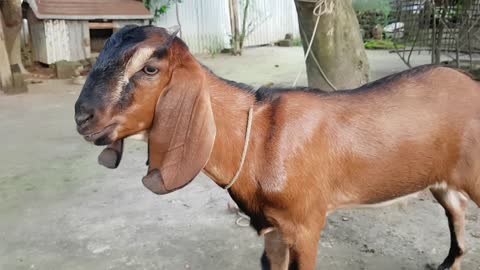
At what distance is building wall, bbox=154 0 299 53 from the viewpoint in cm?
1317

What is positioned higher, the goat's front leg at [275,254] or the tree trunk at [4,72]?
the tree trunk at [4,72]

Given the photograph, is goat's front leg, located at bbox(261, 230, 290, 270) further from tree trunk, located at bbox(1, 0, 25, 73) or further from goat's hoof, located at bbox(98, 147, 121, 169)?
tree trunk, located at bbox(1, 0, 25, 73)

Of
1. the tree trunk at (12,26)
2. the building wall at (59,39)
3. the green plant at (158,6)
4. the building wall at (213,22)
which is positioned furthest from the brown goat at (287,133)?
the building wall at (213,22)

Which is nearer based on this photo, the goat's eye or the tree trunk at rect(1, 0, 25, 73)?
the goat's eye

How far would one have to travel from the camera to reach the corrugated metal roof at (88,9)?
10.0 meters

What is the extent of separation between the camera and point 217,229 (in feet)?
11.1

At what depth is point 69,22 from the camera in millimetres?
10383

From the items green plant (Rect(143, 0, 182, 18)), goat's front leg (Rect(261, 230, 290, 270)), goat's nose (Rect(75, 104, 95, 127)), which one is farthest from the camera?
green plant (Rect(143, 0, 182, 18))

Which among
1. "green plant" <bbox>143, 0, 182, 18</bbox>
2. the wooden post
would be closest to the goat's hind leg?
"green plant" <bbox>143, 0, 182, 18</bbox>

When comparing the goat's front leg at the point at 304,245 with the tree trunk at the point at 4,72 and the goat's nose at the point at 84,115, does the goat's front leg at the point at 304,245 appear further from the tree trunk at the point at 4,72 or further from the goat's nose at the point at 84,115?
the tree trunk at the point at 4,72

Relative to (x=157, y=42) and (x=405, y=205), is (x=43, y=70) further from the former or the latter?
(x=157, y=42)

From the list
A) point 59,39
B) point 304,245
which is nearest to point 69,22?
point 59,39

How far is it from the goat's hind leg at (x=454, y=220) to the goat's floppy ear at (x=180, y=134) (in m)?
1.40

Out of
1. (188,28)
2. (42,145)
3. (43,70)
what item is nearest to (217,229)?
(42,145)
